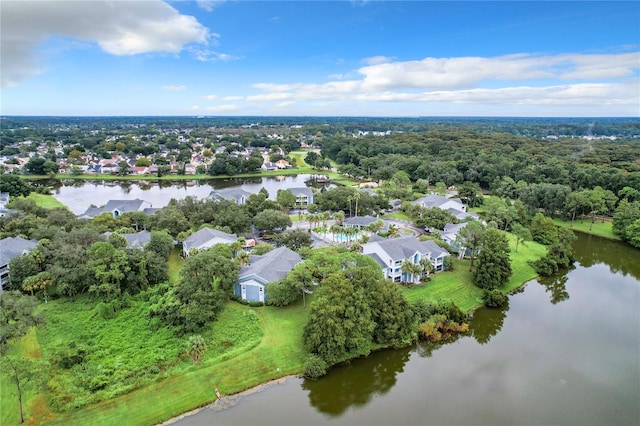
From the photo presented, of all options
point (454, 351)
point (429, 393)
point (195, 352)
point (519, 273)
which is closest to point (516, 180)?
point (519, 273)

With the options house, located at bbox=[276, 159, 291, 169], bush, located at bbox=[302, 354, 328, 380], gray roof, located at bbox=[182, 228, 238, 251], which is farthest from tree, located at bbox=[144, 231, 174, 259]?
house, located at bbox=[276, 159, 291, 169]

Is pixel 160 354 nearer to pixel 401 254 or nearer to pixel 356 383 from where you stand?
pixel 356 383

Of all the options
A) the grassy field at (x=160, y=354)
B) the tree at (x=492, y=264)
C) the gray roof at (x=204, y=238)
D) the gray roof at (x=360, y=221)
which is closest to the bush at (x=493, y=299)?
the grassy field at (x=160, y=354)

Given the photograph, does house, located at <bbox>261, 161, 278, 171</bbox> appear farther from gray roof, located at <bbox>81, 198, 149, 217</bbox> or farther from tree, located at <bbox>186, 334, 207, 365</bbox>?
tree, located at <bbox>186, 334, 207, 365</bbox>

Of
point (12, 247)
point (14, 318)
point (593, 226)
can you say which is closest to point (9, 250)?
point (12, 247)

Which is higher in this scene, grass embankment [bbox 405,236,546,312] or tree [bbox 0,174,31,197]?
tree [bbox 0,174,31,197]

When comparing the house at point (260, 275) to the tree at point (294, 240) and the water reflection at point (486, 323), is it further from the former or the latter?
the water reflection at point (486, 323)
